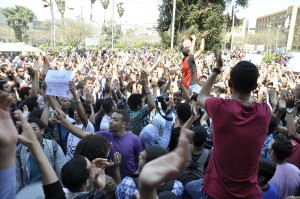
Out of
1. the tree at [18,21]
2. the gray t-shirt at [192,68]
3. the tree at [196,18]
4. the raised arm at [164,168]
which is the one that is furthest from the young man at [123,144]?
the tree at [18,21]

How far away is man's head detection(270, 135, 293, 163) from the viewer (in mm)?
2975

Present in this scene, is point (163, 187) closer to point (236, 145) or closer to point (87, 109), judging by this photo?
point (236, 145)

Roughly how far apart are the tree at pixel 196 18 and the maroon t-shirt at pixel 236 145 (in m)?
25.0

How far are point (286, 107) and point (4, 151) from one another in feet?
9.84

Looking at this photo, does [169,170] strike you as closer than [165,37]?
Yes

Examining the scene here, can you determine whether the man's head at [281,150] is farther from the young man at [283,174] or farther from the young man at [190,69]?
the young man at [190,69]

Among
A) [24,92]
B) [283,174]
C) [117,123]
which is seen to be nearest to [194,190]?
[283,174]

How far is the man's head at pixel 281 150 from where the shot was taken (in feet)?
9.76

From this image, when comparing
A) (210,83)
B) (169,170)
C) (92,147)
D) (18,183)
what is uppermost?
(210,83)

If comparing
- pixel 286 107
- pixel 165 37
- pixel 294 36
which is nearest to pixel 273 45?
pixel 294 36

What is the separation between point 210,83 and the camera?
2.38 meters

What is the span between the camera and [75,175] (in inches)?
86.1

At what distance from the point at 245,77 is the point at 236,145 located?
48 centimetres

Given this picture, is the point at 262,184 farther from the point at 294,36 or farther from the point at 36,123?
the point at 294,36
